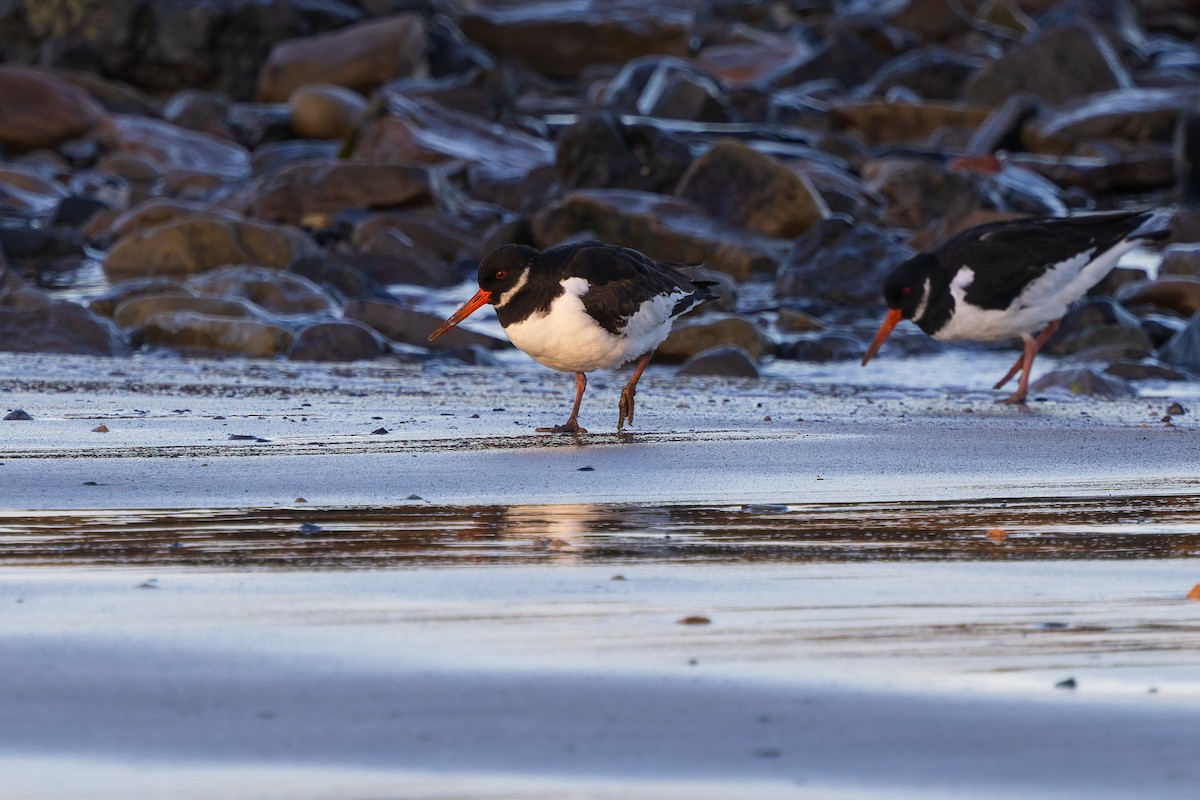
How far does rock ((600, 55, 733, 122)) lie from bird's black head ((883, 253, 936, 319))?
14.3 meters

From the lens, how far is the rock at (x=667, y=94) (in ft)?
74.0

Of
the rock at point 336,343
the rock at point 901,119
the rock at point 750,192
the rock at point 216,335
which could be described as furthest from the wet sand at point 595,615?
the rock at point 901,119

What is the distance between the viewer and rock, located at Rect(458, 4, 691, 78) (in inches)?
1215

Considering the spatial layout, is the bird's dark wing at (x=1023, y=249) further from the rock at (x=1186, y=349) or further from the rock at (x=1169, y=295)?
the rock at (x=1169, y=295)

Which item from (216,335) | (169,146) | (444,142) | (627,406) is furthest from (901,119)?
(627,406)

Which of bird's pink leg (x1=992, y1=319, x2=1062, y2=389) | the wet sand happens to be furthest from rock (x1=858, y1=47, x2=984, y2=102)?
the wet sand

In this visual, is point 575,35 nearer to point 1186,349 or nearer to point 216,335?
point 216,335

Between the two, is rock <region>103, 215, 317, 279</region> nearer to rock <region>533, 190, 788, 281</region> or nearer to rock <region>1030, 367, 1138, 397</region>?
rock <region>533, 190, 788, 281</region>

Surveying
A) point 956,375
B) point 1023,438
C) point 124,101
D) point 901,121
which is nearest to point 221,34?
point 124,101

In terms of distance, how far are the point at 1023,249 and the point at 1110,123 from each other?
50.8ft

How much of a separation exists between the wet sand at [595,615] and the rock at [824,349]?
4379 millimetres

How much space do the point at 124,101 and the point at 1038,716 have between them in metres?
24.1

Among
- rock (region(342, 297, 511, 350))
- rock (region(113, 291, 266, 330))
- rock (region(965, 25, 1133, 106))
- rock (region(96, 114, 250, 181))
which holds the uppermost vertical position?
rock (region(965, 25, 1133, 106))

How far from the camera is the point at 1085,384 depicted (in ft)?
28.9
